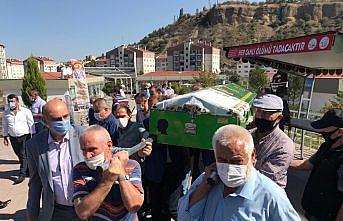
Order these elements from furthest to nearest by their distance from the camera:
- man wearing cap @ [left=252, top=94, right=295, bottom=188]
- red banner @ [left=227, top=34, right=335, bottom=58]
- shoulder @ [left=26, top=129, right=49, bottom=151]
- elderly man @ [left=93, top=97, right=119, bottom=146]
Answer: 1. red banner @ [left=227, top=34, right=335, bottom=58]
2. elderly man @ [left=93, top=97, right=119, bottom=146]
3. shoulder @ [left=26, top=129, right=49, bottom=151]
4. man wearing cap @ [left=252, top=94, right=295, bottom=188]

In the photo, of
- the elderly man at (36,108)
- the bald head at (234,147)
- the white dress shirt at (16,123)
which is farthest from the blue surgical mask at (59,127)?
the elderly man at (36,108)

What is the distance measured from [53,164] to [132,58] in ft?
371

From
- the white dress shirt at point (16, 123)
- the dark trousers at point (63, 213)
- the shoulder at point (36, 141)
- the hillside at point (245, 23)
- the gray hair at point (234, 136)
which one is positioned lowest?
the dark trousers at point (63, 213)

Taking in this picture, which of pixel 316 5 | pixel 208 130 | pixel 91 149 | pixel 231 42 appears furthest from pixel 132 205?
pixel 316 5

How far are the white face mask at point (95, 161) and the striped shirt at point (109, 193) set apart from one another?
76 mm

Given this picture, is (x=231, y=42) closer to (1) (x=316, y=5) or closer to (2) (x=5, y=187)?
(1) (x=316, y=5)

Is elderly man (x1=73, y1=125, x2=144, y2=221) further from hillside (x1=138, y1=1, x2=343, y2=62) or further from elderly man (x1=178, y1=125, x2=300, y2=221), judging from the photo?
hillside (x1=138, y1=1, x2=343, y2=62)

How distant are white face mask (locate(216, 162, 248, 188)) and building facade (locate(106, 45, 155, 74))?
345 feet

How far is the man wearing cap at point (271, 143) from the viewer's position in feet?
7.64

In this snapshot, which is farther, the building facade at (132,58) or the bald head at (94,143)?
the building facade at (132,58)

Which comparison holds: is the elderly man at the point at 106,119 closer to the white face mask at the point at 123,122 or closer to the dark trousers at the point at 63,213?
the white face mask at the point at 123,122

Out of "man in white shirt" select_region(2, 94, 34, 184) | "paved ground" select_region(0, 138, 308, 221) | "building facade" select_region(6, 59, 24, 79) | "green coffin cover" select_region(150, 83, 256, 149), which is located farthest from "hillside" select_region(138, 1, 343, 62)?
"green coffin cover" select_region(150, 83, 256, 149)

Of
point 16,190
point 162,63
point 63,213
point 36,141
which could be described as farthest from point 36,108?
point 162,63

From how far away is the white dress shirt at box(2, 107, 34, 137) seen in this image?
6.18 metres
